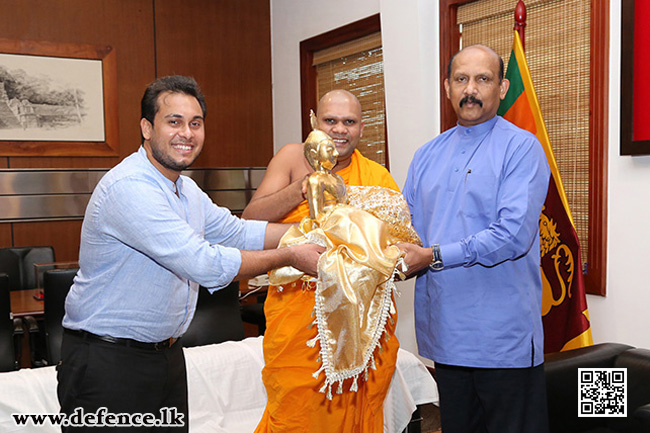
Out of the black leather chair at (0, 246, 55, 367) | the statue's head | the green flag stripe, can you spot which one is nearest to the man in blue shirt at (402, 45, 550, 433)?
the statue's head

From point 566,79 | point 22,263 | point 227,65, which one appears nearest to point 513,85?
point 566,79

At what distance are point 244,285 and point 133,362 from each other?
2.12 meters

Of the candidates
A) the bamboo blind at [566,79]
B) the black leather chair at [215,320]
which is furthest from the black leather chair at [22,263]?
the bamboo blind at [566,79]

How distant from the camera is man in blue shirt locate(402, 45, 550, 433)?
176 centimetres

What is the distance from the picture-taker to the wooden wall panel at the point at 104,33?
15.0ft

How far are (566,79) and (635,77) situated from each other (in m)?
0.44

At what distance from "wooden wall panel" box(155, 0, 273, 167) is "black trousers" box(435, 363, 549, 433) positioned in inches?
149

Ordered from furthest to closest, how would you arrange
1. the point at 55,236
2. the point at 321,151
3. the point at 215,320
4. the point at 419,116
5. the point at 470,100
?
the point at 55,236
the point at 419,116
the point at 215,320
the point at 470,100
the point at 321,151

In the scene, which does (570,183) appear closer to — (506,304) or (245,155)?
(506,304)

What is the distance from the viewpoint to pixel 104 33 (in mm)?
4855

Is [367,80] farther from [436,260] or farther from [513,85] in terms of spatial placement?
[436,260]

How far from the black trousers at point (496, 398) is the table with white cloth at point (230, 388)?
0.48 metres

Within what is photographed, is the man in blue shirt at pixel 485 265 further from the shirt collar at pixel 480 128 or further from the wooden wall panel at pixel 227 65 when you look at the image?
the wooden wall panel at pixel 227 65

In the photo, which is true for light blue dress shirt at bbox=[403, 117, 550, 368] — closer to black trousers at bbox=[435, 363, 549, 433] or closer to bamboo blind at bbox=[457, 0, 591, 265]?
black trousers at bbox=[435, 363, 549, 433]
